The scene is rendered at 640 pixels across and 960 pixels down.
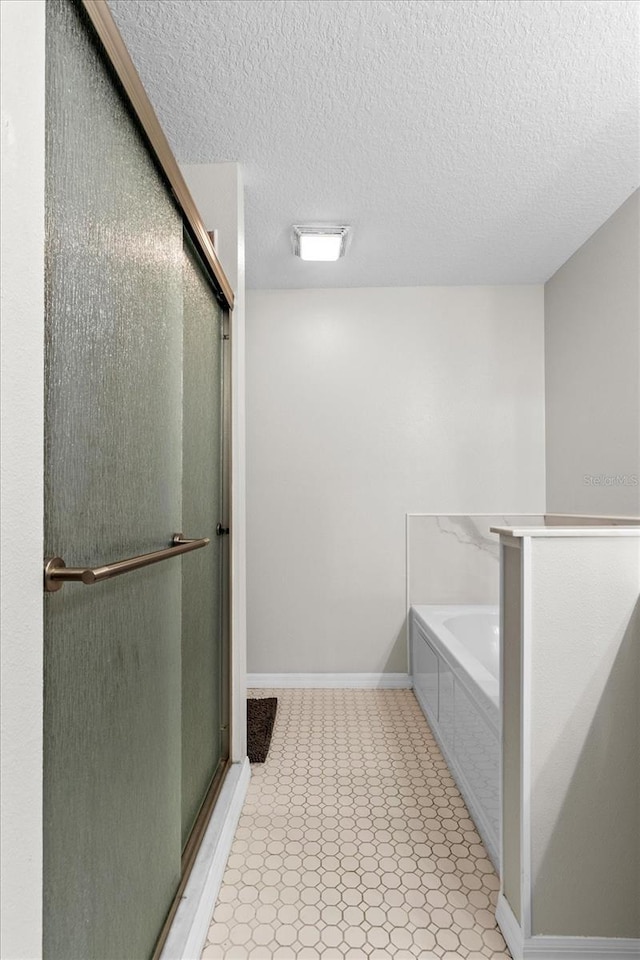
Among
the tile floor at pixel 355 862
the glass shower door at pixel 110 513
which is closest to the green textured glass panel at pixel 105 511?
the glass shower door at pixel 110 513

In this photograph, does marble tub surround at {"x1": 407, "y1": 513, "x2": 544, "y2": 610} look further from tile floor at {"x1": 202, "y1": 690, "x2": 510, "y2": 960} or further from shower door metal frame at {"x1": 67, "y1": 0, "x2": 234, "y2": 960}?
shower door metal frame at {"x1": 67, "y1": 0, "x2": 234, "y2": 960}

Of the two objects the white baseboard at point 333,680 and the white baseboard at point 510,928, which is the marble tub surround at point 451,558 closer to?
the white baseboard at point 333,680

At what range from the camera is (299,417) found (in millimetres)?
3424

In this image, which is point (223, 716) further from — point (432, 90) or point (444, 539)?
point (432, 90)

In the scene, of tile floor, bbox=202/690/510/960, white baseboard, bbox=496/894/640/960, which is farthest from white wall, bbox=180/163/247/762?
white baseboard, bbox=496/894/640/960

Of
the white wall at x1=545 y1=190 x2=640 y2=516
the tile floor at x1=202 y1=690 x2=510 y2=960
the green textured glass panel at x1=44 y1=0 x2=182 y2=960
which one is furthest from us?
the white wall at x1=545 y1=190 x2=640 y2=516

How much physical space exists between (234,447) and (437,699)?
4.79 ft

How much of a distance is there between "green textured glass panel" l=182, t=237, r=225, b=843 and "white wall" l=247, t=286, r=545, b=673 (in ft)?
4.23

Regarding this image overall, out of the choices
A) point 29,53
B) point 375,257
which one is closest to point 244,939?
point 29,53

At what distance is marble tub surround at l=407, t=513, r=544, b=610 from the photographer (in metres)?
3.39

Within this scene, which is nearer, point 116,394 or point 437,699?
point 116,394

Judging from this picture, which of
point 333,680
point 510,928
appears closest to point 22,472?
point 510,928

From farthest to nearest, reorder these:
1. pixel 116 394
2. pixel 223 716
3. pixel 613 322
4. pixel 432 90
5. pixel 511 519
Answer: pixel 511 519
pixel 613 322
pixel 223 716
pixel 432 90
pixel 116 394

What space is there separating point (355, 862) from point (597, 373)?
225 centimetres
